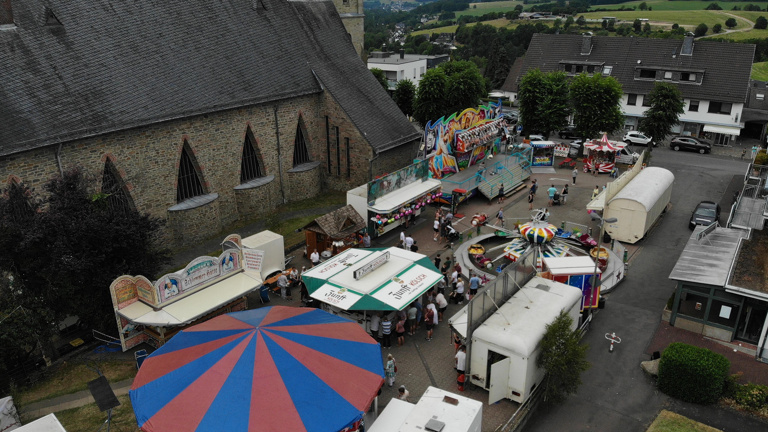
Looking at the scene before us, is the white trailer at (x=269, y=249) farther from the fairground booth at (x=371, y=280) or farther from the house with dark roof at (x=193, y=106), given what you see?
the house with dark roof at (x=193, y=106)

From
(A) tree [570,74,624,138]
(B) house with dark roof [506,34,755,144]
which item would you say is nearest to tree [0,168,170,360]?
(A) tree [570,74,624,138]

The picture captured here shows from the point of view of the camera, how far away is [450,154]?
3541 cm

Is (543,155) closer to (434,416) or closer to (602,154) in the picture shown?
(602,154)

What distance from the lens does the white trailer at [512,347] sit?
17156 millimetres

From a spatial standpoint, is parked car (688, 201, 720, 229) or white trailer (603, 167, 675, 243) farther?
parked car (688, 201, 720, 229)

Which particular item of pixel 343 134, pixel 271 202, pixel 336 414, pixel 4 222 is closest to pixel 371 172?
pixel 343 134

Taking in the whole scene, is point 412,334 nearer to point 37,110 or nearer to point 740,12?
point 37,110

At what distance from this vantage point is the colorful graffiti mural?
33531mm

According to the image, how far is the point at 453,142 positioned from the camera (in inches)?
1387

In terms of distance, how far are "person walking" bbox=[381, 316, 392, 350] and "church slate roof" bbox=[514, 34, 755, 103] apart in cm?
4404

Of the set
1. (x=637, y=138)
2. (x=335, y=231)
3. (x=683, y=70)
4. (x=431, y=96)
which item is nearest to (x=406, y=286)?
(x=335, y=231)

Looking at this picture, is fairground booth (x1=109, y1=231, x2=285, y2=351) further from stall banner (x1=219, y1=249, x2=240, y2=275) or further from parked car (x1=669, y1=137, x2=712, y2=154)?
parked car (x1=669, y1=137, x2=712, y2=154)

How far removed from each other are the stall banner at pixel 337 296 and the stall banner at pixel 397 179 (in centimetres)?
831

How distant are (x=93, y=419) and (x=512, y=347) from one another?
12825 millimetres
